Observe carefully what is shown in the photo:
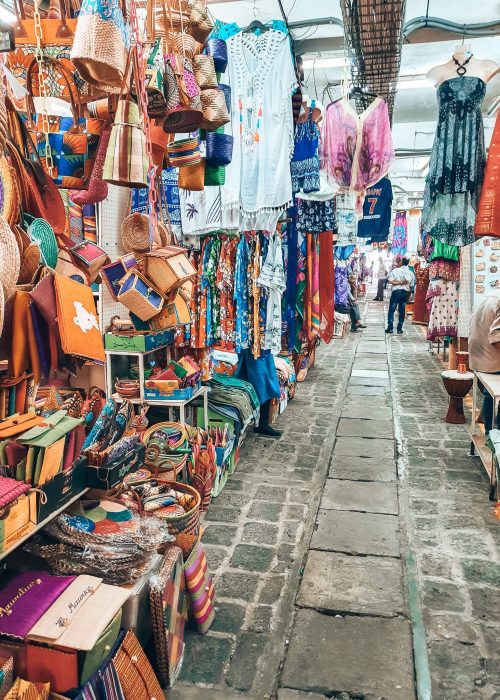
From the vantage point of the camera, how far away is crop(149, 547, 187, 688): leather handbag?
2.33 m

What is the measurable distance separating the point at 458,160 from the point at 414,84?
12.8ft

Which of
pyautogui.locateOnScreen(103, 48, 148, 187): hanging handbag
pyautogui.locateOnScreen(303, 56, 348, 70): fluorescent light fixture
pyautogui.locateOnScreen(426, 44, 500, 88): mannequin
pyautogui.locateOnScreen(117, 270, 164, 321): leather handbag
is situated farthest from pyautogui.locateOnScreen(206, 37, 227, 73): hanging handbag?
pyautogui.locateOnScreen(303, 56, 348, 70): fluorescent light fixture

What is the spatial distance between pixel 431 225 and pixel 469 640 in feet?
9.59

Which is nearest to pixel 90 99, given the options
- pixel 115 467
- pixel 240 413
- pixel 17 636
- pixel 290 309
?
pixel 115 467

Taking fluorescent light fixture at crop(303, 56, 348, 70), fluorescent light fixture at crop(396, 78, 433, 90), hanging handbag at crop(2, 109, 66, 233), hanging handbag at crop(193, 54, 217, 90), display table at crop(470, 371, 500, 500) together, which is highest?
fluorescent light fixture at crop(396, 78, 433, 90)

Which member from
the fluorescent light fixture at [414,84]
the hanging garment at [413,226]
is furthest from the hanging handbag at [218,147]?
the hanging garment at [413,226]

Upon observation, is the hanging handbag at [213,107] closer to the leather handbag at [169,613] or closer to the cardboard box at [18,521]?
the cardboard box at [18,521]

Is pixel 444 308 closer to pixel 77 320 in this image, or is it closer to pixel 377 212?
pixel 377 212

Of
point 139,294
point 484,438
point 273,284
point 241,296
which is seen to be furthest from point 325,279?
point 139,294

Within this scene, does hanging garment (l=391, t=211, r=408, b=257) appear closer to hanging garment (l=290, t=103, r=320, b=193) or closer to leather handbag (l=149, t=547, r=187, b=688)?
hanging garment (l=290, t=103, r=320, b=193)

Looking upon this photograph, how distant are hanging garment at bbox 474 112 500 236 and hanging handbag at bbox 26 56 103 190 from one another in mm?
2745

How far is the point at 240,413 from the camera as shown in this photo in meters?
5.11

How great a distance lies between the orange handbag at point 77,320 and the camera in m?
1.46

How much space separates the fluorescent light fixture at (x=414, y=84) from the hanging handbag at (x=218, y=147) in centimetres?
558
